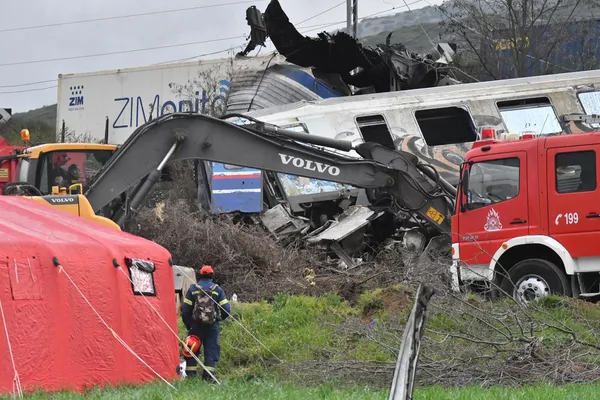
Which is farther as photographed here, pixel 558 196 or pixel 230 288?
pixel 230 288

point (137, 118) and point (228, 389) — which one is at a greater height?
point (137, 118)

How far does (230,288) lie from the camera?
17.8 m

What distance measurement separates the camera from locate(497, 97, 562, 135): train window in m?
21.4

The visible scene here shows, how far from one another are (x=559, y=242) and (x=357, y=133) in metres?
7.71

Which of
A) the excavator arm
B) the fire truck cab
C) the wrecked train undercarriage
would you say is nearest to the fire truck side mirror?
the fire truck cab

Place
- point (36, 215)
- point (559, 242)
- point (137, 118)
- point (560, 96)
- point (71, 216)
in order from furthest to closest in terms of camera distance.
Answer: point (137, 118) → point (560, 96) → point (559, 242) → point (71, 216) → point (36, 215)

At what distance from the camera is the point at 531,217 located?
14945 mm

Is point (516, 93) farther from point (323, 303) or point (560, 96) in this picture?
point (323, 303)

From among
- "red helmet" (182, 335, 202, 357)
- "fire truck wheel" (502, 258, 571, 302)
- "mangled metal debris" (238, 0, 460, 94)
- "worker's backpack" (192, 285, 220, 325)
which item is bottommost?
"red helmet" (182, 335, 202, 357)

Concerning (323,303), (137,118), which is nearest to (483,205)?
(323,303)

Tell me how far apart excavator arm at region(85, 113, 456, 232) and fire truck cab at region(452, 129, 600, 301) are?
2.53 metres

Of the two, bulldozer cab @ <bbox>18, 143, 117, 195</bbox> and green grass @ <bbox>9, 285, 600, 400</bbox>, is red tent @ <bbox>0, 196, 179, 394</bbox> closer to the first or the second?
green grass @ <bbox>9, 285, 600, 400</bbox>

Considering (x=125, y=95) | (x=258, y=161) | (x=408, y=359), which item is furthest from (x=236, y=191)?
(x=125, y=95)

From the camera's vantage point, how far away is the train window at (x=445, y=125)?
21.8 meters
